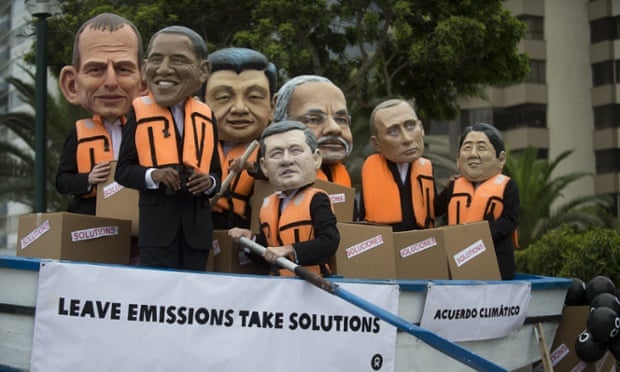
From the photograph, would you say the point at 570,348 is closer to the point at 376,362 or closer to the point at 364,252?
the point at 364,252

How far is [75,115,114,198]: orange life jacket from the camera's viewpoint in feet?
18.7

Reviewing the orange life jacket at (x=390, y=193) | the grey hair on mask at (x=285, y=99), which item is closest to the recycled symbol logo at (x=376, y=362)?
the orange life jacket at (x=390, y=193)

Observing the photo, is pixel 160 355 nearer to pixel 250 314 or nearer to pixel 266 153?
pixel 250 314

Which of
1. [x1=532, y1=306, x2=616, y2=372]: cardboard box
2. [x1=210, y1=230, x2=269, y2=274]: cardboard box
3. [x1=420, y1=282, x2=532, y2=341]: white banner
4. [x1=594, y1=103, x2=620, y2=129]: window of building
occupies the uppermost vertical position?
[x1=594, y1=103, x2=620, y2=129]: window of building

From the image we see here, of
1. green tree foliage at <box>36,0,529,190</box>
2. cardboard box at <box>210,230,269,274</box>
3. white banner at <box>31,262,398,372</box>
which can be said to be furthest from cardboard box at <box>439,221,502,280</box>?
green tree foliage at <box>36,0,529,190</box>

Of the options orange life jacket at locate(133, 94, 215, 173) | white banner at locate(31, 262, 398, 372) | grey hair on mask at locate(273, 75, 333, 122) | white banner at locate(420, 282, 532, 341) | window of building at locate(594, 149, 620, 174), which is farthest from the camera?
window of building at locate(594, 149, 620, 174)

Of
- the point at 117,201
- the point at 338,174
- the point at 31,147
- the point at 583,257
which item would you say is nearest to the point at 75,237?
the point at 117,201

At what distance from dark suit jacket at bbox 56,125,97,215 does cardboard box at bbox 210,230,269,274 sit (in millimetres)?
825

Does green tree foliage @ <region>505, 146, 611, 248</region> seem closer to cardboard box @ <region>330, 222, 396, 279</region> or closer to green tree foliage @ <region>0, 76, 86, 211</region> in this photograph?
green tree foliage @ <region>0, 76, 86, 211</region>

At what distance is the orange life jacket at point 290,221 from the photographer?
5012mm

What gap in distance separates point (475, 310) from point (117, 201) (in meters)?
2.12

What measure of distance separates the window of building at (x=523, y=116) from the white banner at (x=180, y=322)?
3282 cm

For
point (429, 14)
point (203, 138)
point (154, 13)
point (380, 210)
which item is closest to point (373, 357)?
point (203, 138)

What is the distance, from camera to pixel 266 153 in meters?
5.27
